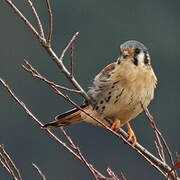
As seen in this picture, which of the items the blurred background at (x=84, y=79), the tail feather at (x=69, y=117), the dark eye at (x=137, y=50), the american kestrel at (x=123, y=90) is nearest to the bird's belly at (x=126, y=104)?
the american kestrel at (x=123, y=90)

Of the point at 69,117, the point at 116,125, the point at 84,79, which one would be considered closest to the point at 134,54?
the point at 116,125

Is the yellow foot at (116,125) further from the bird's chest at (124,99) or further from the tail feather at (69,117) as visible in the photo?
the tail feather at (69,117)

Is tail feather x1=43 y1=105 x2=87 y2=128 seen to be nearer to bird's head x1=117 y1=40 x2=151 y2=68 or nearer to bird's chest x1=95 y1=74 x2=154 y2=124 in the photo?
bird's chest x1=95 y1=74 x2=154 y2=124

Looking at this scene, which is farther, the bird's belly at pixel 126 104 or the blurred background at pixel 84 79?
the blurred background at pixel 84 79

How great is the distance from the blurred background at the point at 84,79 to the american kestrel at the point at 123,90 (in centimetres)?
3697

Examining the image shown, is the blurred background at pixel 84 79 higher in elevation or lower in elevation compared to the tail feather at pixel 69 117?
lower

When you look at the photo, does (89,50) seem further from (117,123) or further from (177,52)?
(117,123)

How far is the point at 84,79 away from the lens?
48844 millimetres

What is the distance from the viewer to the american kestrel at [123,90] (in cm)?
615

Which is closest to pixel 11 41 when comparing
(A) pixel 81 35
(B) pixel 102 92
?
(A) pixel 81 35

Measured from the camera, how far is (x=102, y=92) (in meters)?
6.29

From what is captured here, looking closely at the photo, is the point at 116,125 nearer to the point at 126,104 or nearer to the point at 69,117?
the point at 126,104

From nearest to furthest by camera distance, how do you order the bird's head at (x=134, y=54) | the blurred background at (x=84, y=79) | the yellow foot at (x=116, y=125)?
the yellow foot at (x=116, y=125) → the bird's head at (x=134, y=54) → the blurred background at (x=84, y=79)

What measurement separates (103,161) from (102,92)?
4395 cm
